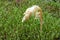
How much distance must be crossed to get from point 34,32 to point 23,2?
964mm

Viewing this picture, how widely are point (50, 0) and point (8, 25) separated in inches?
42.3

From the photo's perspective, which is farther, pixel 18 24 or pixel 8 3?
pixel 8 3

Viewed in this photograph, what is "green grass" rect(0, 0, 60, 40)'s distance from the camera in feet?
8.37

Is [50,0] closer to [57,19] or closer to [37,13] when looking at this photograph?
[57,19]

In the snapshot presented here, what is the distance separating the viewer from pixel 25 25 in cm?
264

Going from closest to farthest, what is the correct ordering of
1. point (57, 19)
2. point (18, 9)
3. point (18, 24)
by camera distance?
1. point (18, 24)
2. point (57, 19)
3. point (18, 9)

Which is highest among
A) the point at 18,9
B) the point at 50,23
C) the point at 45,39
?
the point at 18,9

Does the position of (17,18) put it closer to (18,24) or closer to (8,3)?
(18,24)

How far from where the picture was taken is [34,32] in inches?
102

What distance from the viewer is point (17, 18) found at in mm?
2838

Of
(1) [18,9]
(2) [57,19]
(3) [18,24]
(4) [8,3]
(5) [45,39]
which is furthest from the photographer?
(4) [8,3]

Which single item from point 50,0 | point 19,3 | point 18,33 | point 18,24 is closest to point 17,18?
point 18,24

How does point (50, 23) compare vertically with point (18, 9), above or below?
below

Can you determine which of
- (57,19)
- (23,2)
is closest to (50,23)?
(57,19)
